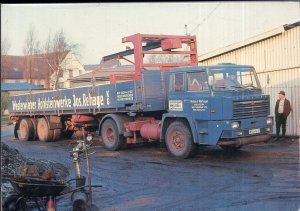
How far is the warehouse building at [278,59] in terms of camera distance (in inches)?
477

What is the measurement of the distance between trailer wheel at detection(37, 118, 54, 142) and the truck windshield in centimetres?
685

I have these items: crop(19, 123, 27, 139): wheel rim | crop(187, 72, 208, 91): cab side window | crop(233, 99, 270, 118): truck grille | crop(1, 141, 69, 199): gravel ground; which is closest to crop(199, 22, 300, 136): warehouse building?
crop(233, 99, 270, 118): truck grille

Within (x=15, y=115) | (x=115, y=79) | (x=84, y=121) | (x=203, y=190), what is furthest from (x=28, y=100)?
(x=203, y=190)

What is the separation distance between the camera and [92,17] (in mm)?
5250

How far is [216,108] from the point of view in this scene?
341 inches

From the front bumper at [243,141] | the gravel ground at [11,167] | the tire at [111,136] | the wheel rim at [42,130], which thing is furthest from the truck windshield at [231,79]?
the wheel rim at [42,130]

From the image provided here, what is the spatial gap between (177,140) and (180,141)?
0.09 m

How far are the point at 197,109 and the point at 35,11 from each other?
5.02 meters

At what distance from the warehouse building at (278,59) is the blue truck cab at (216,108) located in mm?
3317

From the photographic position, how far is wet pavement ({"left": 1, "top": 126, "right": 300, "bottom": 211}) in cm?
589

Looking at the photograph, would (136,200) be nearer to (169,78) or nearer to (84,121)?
(169,78)

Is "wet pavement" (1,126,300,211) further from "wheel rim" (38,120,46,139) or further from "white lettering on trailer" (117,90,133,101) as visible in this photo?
"wheel rim" (38,120,46,139)

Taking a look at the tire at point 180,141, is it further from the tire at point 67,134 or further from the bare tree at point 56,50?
the tire at point 67,134

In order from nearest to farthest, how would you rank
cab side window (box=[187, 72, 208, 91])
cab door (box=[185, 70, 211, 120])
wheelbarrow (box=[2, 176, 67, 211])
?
wheelbarrow (box=[2, 176, 67, 211]), cab door (box=[185, 70, 211, 120]), cab side window (box=[187, 72, 208, 91])
